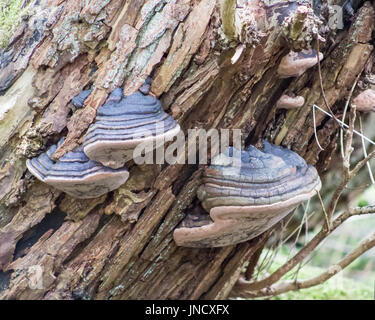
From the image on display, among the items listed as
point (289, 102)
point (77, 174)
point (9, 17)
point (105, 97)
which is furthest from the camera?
point (9, 17)

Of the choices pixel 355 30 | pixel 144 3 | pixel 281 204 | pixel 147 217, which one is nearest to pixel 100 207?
pixel 147 217

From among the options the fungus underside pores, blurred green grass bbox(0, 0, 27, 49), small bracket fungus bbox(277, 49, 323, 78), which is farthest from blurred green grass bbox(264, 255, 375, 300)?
blurred green grass bbox(0, 0, 27, 49)

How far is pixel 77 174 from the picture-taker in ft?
6.02

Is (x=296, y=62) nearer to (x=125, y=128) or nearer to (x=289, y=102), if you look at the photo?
(x=289, y=102)

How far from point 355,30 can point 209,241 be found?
1.40m

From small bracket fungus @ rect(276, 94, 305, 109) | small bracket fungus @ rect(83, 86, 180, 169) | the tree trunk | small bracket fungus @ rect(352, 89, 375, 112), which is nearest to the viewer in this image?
small bracket fungus @ rect(83, 86, 180, 169)

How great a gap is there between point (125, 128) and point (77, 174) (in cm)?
33

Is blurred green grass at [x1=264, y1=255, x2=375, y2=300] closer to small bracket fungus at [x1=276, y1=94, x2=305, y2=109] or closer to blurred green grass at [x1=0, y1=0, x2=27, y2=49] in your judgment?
small bracket fungus at [x1=276, y1=94, x2=305, y2=109]

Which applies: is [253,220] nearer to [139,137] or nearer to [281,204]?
[281,204]

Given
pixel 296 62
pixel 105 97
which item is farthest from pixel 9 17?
pixel 296 62

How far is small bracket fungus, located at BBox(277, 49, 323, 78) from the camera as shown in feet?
6.57

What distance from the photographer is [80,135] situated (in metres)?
1.96

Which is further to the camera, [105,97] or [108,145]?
[105,97]

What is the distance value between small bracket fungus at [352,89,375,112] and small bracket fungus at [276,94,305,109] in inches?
14.0
